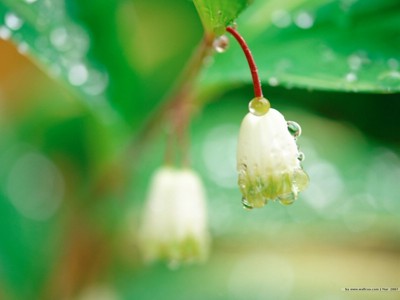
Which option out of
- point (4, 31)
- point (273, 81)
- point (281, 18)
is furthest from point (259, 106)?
point (4, 31)

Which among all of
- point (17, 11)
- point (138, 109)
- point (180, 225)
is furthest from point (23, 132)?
point (180, 225)

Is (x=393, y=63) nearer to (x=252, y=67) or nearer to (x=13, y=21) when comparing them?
(x=252, y=67)

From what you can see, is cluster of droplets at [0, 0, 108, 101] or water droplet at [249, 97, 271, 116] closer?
water droplet at [249, 97, 271, 116]

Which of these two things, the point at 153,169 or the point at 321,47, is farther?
the point at 153,169

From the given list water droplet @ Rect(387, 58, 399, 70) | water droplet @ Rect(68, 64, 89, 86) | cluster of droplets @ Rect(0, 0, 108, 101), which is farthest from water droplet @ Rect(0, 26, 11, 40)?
water droplet @ Rect(387, 58, 399, 70)

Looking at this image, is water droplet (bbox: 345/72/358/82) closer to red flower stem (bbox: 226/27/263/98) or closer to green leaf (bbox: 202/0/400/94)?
green leaf (bbox: 202/0/400/94)

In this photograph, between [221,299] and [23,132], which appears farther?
[23,132]

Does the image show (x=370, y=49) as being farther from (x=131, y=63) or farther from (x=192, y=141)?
(x=192, y=141)
